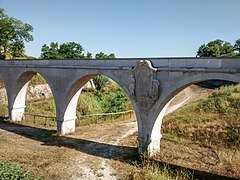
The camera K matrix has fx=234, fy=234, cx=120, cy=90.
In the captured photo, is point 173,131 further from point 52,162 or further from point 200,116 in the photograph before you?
point 52,162

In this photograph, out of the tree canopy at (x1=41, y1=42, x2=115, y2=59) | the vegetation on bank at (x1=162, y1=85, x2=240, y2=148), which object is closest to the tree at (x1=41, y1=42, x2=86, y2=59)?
the tree canopy at (x1=41, y1=42, x2=115, y2=59)

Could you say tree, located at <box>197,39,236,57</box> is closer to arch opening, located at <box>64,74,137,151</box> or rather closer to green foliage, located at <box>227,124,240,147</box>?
arch opening, located at <box>64,74,137,151</box>

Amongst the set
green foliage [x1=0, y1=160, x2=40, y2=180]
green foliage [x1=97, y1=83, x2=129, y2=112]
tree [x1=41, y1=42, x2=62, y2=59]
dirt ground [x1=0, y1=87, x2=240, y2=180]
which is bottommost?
dirt ground [x1=0, y1=87, x2=240, y2=180]

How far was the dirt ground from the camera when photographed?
1138cm

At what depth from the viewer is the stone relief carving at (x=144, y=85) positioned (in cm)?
1220

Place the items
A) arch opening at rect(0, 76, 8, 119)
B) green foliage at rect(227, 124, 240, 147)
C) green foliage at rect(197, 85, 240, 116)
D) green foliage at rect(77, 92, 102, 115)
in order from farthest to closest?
green foliage at rect(77, 92, 102, 115) → arch opening at rect(0, 76, 8, 119) → green foliage at rect(197, 85, 240, 116) → green foliage at rect(227, 124, 240, 147)

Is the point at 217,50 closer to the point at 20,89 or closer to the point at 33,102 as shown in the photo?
the point at 33,102

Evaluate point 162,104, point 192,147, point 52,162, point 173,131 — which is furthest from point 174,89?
point 52,162

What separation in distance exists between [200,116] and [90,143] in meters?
8.38

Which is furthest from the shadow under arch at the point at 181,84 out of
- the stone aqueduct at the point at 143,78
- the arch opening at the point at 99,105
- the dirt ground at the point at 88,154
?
the dirt ground at the point at 88,154

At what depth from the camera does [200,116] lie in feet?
57.6

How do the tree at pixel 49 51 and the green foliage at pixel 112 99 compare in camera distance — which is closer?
the green foliage at pixel 112 99

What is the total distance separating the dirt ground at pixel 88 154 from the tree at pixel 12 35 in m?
21.1

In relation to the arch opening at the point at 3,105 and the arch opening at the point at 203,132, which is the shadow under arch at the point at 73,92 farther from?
the arch opening at the point at 3,105
